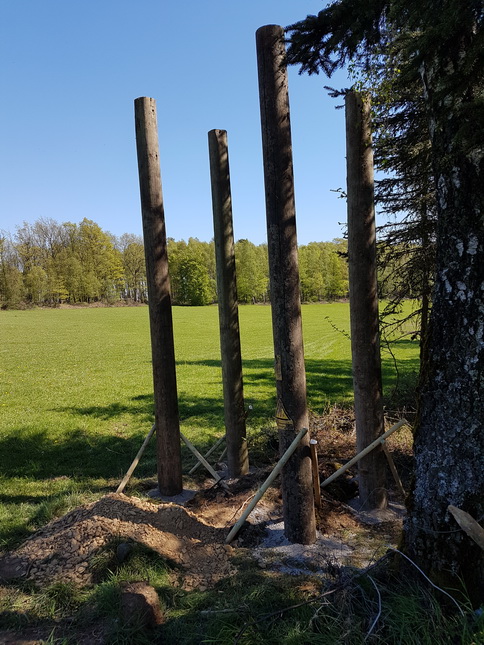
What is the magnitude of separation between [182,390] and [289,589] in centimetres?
1035

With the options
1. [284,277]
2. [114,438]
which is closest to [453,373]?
[284,277]

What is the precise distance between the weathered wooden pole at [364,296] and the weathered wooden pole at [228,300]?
166 cm

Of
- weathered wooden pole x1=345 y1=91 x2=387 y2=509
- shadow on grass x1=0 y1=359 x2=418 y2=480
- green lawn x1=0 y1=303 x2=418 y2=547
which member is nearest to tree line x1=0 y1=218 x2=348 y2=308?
green lawn x1=0 y1=303 x2=418 y2=547

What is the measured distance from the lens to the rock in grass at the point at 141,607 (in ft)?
9.94

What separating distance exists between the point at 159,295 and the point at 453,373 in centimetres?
347

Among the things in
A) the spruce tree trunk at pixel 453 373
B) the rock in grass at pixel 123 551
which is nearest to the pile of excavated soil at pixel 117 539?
the rock in grass at pixel 123 551

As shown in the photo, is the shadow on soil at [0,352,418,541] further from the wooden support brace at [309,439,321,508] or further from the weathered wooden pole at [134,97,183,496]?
the wooden support brace at [309,439,321,508]

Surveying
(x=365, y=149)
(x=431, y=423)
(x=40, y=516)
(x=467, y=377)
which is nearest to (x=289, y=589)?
(x=431, y=423)

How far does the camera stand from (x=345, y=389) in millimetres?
12984

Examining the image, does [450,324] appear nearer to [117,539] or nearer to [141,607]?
[141,607]

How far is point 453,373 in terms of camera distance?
3.10 m

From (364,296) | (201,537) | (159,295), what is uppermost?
(159,295)

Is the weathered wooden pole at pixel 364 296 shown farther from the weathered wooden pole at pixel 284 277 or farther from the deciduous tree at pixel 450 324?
the deciduous tree at pixel 450 324

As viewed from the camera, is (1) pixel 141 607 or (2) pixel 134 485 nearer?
(1) pixel 141 607
